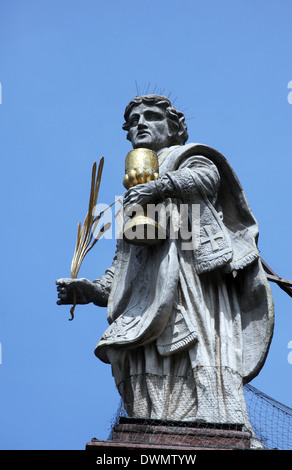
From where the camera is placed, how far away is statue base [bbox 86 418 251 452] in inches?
398

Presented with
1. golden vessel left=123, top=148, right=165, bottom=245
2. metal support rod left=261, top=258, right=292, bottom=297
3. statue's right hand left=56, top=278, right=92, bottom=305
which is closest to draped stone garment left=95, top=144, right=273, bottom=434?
golden vessel left=123, top=148, right=165, bottom=245

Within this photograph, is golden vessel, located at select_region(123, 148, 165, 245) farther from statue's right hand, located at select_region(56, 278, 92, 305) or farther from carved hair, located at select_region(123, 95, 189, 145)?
carved hair, located at select_region(123, 95, 189, 145)

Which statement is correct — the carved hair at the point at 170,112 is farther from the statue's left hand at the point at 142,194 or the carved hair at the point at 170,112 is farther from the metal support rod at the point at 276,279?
the metal support rod at the point at 276,279

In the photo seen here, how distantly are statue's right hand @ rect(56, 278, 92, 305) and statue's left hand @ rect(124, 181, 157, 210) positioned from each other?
1098mm

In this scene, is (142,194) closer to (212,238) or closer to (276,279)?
(212,238)

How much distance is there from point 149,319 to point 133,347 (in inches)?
14.0

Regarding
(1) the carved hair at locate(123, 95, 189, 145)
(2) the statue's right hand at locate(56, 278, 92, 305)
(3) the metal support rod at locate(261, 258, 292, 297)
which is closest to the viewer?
(2) the statue's right hand at locate(56, 278, 92, 305)

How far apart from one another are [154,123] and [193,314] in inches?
108

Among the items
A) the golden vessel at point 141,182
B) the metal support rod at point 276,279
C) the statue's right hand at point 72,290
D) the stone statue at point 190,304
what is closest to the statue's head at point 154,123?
the stone statue at point 190,304

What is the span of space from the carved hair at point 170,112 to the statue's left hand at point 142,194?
1581 mm

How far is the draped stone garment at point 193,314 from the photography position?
1136cm
